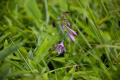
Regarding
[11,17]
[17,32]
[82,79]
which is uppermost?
[11,17]

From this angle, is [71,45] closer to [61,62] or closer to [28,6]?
[61,62]

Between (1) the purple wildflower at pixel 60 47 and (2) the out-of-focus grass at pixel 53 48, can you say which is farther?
(1) the purple wildflower at pixel 60 47

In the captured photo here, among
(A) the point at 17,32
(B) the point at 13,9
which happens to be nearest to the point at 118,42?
(A) the point at 17,32

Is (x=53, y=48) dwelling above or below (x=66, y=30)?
below

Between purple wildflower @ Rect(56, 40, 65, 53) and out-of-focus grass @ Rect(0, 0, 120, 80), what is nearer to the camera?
out-of-focus grass @ Rect(0, 0, 120, 80)

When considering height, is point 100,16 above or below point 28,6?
below

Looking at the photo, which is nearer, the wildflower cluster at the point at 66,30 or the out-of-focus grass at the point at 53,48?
the out-of-focus grass at the point at 53,48

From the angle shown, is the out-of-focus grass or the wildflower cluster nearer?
the out-of-focus grass

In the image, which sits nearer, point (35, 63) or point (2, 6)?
point (35, 63)
